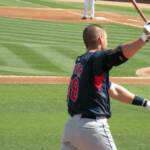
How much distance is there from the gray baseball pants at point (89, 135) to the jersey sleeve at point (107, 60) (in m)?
0.46

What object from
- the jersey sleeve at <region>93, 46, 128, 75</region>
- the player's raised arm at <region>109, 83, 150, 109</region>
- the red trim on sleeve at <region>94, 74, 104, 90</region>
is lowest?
the player's raised arm at <region>109, 83, 150, 109</region>

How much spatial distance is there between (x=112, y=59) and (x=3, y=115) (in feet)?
14.3

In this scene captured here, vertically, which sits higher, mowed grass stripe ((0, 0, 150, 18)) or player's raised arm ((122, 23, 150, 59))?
player's raised arm ((122, 23, 150, 59))

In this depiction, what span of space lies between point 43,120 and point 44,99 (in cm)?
142

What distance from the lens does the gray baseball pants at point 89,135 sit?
17.9ft

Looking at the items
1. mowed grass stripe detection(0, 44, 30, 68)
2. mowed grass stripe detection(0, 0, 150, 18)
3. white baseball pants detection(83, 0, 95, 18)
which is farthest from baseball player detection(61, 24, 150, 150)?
mowed grass stripe detection(0, 0, 150, 18)

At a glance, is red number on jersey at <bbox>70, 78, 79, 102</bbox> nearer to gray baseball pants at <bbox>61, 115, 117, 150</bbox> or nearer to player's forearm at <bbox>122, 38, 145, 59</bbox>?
gray baseball pants at <bbox>61, 115, 117, 150</bbox>

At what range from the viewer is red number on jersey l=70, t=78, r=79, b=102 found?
18.2 ft

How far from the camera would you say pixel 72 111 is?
220 inches

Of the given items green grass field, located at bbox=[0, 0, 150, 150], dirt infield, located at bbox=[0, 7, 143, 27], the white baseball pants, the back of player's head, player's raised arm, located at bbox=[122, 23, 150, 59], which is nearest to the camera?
player's raised arm, located at bbox=[122, 23, 150, 59]

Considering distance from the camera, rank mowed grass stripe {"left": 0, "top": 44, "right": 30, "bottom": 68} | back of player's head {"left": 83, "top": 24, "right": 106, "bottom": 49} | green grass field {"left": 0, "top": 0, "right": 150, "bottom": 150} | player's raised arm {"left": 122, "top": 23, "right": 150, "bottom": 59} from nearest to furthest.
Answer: player's raised arm {"left": 122, "top": 23, "right": 150, "bottom": 59} → back of player's head {"left": 83, "top": 24, "right": 106, "bottom": 49} → green grass field {"left": 0, "top": 0, "right": 150, "bottom": 150} → mowed grass stripe {"left": 0, "top": 44, "right": 30, "bottom": 68}

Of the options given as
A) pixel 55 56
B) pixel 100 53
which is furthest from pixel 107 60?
pixel 55 56

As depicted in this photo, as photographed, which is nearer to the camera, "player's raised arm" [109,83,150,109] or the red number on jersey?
the red number on jersey

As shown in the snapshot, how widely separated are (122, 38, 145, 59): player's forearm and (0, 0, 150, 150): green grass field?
9.42 ft
